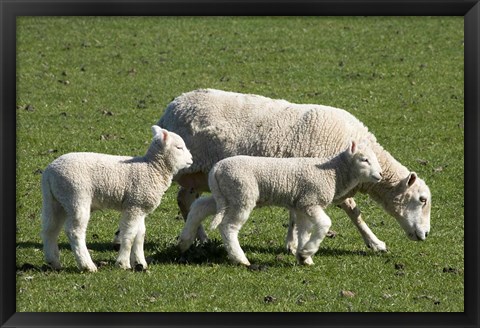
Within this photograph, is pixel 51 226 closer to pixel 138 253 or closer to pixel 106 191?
pixel 106 191

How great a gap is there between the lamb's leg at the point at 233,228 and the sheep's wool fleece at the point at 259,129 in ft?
4.46

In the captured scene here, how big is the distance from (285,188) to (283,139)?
129 cm

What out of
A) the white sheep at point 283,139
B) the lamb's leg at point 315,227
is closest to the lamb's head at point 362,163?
the lamb's leg at point 315,227

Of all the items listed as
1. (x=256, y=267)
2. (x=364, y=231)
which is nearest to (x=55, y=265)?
(x=256, y=267)

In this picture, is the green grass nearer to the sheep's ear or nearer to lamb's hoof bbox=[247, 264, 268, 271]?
lamb's hoof bbox=[247, 264, 268, 271]

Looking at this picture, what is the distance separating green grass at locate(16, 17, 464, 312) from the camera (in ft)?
32.8

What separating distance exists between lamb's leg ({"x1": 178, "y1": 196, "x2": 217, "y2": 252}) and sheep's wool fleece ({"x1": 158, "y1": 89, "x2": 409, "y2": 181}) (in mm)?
1120

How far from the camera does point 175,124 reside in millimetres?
12273

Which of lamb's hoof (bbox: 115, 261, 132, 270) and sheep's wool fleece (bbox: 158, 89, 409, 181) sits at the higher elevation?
sheep's wool fleece (bbox: 158, 89, 409, 181)

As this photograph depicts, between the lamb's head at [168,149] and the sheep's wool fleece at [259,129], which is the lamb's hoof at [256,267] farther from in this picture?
the sheep's wool fleece at [259,129]

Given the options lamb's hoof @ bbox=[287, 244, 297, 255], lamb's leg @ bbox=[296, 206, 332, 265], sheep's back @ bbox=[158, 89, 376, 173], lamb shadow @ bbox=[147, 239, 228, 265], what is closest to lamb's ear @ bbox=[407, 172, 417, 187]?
sheep's back @ bbox=[158, 89, 376, 173]
